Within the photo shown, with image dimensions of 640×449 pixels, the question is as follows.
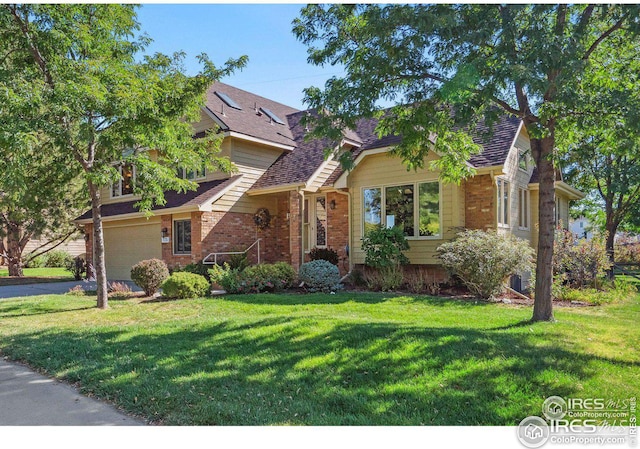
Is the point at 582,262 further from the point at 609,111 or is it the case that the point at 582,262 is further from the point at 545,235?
the point at 609,111

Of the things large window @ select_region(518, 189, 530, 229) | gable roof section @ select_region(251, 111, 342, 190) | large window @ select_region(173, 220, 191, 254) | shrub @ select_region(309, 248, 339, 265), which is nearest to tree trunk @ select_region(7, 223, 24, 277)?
large window @ select_region(173, 220, 191, 254)

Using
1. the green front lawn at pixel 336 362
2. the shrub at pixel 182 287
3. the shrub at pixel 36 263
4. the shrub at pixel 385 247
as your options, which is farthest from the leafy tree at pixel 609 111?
the shrub at pixel 36 263

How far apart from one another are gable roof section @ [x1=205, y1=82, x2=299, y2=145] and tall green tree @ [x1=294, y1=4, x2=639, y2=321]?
28.4ft

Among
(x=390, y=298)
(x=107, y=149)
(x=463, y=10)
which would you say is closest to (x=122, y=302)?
(x=107, y=149)

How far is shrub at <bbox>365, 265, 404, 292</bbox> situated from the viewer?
40.5 feet

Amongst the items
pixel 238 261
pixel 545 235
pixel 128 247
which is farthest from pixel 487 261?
pixel 128 247

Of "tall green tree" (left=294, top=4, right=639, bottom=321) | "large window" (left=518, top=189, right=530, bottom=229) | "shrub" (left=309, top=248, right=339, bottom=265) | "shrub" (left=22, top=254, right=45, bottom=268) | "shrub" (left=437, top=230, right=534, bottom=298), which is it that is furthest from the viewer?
"shrub" (left=22, top=254, right=45, bottom=268)

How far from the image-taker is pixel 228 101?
1831 cm

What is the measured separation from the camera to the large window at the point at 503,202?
13.0 metres

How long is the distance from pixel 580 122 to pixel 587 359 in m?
3.47

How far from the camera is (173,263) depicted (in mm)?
16406

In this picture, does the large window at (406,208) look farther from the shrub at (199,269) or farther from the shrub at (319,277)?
the shrub at (199,269)

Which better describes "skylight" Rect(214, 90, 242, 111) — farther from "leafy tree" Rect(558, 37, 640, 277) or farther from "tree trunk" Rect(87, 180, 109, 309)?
"leafy tree" Rect(558, 37, 640, 277)

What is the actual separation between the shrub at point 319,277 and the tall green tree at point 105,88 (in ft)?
13.6
